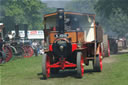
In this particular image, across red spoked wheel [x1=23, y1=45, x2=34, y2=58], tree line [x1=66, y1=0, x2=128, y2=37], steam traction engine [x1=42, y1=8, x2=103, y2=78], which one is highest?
tree line [x1=66, y1=0, x2=128, y2=37]

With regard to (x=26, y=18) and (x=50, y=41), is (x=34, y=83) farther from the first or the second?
(x=26, y=18)

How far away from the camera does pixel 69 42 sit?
11.2 m

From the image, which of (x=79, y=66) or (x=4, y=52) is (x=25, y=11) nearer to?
(x=4, y=52)

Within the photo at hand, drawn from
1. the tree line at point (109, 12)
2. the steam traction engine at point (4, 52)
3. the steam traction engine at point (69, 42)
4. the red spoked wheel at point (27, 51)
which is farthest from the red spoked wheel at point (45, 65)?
the tree line at point (109, 12)

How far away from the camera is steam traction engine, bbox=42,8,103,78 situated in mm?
11211

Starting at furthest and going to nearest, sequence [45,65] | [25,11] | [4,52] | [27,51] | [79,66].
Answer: [25,11] → [27,51] → [4,52] → [45,65] → [79,66]

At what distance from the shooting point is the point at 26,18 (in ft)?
228

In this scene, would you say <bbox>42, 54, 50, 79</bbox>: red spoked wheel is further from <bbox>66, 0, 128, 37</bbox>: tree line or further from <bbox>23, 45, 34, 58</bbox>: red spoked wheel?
<bbox>66, 0, 128, 37</bbox>: tree line

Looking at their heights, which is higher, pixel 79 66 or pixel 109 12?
pixel 109 12

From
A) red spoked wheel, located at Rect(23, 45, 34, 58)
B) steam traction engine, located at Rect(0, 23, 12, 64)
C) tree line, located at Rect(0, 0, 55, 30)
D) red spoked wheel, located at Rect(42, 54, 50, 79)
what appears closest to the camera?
red spoked wheel, located at Rect(42, 54, 50, 79)

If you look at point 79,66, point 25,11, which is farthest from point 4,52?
point 25,11

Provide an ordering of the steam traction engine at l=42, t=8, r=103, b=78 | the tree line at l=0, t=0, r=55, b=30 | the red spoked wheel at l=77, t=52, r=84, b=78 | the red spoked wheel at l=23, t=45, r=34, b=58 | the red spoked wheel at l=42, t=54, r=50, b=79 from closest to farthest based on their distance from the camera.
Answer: the red spoked wheel at l=77, t=52, r=84, b=78 → the red spoked wheel at l=42, t=54, r=50, b=79 → the steam traction engine at l=42, t=8, r=103, b=78 → the red spoked wheel at l=23, t=45, r=34, b=58 → the tree line at l=0, t=0, r=55, b=30

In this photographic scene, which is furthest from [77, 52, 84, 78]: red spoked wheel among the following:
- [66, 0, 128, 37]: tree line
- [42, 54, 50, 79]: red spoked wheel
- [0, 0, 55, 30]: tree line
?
[0, 0, 55, 30]: tree line

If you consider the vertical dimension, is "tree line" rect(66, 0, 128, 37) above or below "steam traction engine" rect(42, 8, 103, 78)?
above
